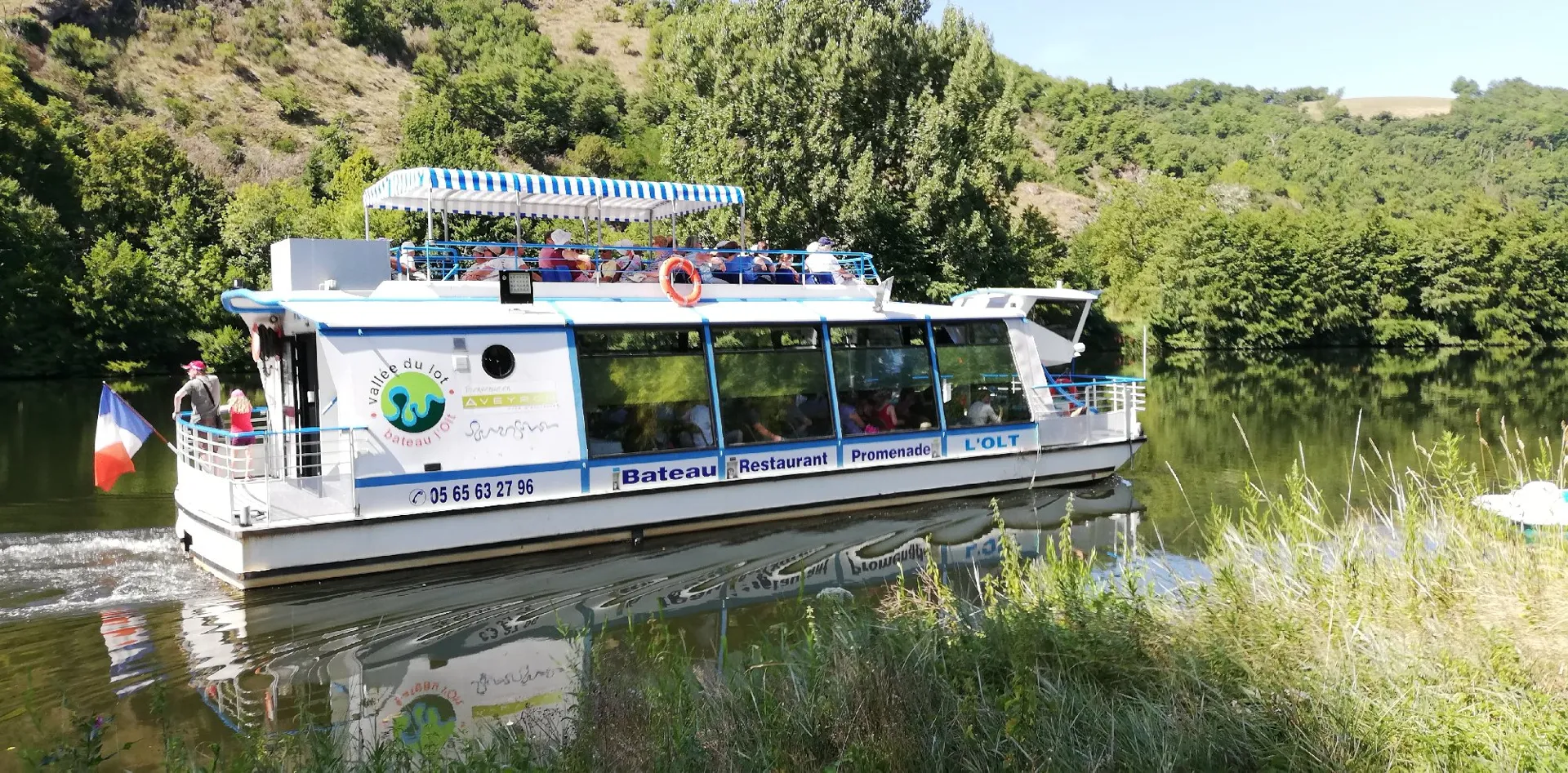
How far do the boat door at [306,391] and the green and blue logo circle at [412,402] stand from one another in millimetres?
683

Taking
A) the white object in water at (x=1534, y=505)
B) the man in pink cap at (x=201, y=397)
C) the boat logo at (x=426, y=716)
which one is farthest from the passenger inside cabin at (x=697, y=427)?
the white object in water at (x=1534, y=505)

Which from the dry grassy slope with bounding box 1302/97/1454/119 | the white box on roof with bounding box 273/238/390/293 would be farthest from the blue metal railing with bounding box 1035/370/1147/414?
the dry grassy slope with bounding box 1302/97/1454/119

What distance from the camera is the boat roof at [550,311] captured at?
10.8 m

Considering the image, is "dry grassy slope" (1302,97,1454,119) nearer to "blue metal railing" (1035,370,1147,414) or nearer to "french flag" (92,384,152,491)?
"blue metal railing" (1035,370,1147,414)

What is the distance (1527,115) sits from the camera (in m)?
129

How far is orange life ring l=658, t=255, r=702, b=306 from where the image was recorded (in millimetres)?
12930

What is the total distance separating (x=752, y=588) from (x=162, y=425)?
17326 millimetres

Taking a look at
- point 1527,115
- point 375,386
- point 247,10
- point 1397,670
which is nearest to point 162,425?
point 375,386

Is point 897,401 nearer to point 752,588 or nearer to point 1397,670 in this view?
point 752,588

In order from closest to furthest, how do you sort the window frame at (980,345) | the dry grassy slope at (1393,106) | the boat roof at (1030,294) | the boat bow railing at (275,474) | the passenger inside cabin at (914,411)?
the boat bow railing at (275,474)
the passenger inside cabin at (914,411)
the window frame at (980,345)
the boat roof at (1030,294)
the dry grassy slope at (1393,106)

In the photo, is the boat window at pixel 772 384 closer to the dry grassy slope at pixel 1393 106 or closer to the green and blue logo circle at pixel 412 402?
the green and blue logo circle at pixel 412 402

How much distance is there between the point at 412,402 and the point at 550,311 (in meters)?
1.83

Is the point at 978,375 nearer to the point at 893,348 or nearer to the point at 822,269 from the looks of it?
the point at 893,348

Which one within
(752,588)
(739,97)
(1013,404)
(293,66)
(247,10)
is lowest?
(752,588)
